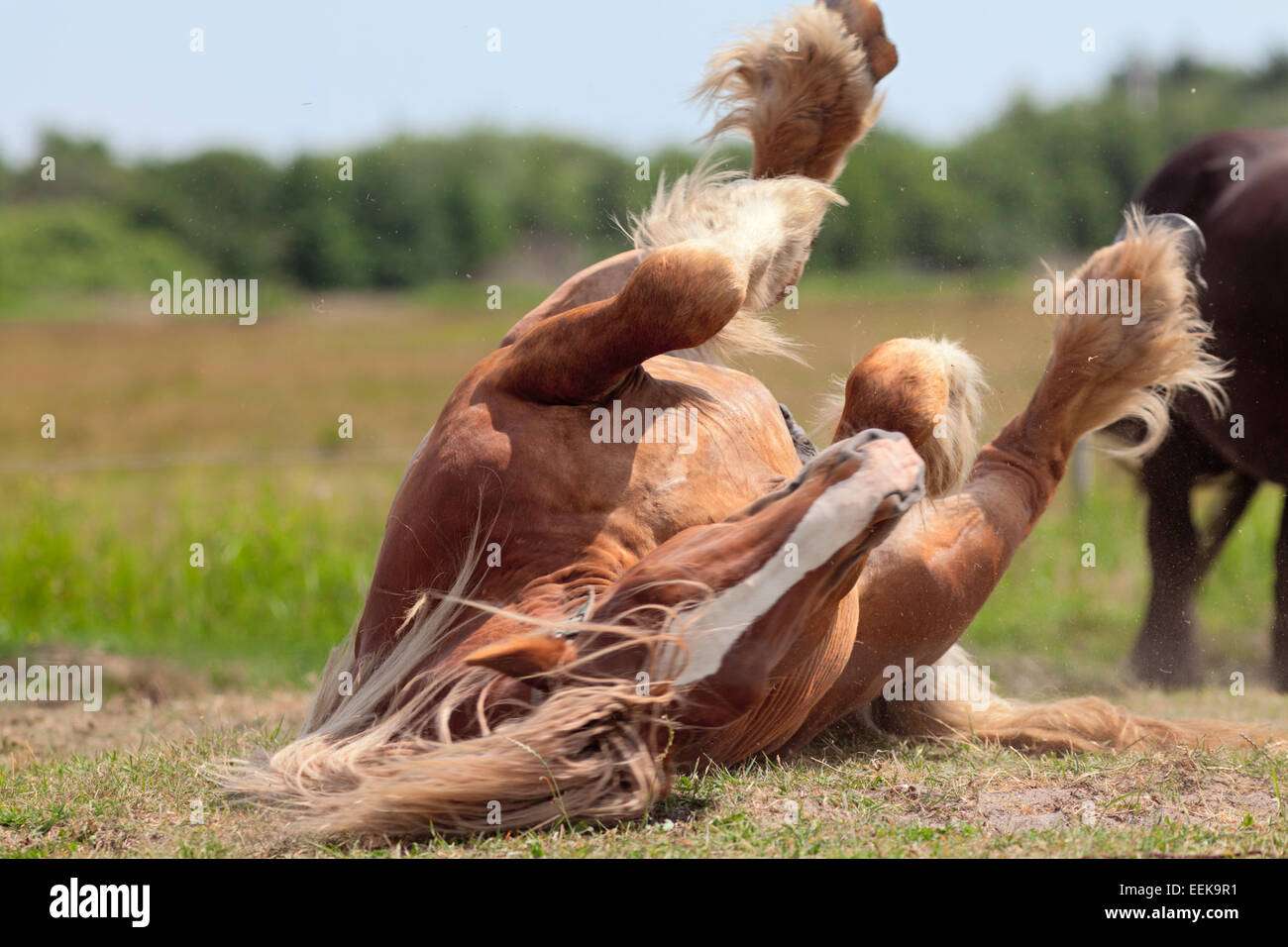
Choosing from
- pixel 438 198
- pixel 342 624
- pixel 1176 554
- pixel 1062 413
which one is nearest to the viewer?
A: pixel 1062 413

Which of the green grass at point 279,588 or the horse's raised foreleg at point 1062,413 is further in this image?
the green grass at point 279,588

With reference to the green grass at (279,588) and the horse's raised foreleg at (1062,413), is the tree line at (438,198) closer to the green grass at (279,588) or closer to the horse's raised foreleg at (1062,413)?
the green grass at (279,588)

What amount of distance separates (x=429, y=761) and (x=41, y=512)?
229 inches

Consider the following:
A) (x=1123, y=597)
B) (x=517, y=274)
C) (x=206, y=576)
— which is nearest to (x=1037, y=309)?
(x=1123, y=597)

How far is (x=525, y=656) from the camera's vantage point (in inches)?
87.4

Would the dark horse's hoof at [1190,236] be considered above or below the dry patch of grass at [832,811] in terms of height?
above

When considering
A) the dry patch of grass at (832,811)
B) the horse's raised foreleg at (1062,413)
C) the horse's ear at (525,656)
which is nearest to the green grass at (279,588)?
the horse's raised foreleg at (1062,413)

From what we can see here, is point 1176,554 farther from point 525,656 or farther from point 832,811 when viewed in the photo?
→ point 525,656

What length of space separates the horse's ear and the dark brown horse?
10.4ft

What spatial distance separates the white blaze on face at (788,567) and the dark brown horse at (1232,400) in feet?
9.44

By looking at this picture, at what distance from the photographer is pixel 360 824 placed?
232 centimetres

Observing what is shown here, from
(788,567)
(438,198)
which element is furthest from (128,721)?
(438,198)

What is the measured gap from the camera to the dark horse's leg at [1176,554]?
5.40 metres

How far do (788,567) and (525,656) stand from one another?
1.55 feet
